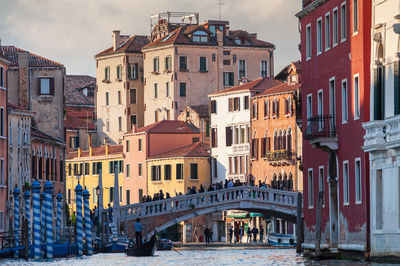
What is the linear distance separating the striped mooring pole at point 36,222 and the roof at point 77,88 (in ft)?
274

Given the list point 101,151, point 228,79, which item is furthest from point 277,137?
point 101,151

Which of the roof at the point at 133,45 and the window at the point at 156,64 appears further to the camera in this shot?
the roof at the point at 133,45

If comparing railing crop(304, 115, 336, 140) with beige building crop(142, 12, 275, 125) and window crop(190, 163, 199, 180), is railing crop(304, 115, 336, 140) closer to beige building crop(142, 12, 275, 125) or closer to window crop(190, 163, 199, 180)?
window crop(190, 163, 199, 180)

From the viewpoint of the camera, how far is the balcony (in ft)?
145

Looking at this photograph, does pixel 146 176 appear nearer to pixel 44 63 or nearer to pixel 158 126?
pixel 158 126

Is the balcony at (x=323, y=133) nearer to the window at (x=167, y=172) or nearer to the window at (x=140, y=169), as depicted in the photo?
the window at (x=167, y=172)

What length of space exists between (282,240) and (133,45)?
Result: 40.1 meters

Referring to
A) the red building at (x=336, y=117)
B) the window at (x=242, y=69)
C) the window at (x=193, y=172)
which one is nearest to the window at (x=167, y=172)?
the window at (x=193, y=172)

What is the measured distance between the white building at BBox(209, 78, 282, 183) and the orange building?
1.08 m

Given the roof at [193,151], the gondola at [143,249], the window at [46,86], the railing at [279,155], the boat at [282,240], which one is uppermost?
the window at [46,86]

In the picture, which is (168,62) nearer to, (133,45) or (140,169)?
(133,45)

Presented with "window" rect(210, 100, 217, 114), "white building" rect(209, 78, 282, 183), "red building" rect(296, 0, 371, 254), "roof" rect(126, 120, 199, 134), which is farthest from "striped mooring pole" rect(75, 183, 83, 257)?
"roof" rect(126, 120, 199, 134)

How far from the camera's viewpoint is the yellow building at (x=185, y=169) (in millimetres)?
103312

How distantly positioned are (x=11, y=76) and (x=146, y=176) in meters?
30.9
